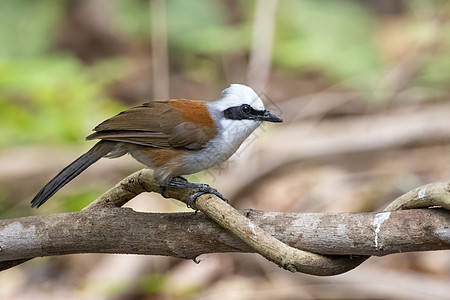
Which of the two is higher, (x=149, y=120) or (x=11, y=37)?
(x=11, y=37)

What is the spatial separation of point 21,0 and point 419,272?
20.8ft

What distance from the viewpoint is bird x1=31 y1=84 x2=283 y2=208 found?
9.18 feet

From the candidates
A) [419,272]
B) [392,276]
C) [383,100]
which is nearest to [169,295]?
[392,276]

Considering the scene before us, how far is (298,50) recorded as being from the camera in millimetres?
7777

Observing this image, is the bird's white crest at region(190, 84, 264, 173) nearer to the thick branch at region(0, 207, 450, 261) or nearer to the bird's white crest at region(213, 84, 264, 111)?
the bird's white crest at region(213, 84, 264, 111)

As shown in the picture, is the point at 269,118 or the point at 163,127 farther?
the point at 163,127

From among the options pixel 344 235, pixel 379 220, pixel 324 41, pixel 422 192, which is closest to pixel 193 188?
pixel 344 235

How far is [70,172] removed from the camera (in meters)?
2.88

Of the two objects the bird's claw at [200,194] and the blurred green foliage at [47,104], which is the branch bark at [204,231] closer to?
the bird's claw at [200,194]

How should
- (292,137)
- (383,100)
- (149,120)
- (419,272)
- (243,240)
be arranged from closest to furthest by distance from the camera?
(243,240)
(149,120)
(419,272)
(292,137)
(383,100)

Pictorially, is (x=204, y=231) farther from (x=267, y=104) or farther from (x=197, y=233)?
(x=267, y=104)

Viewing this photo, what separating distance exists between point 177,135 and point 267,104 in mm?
702

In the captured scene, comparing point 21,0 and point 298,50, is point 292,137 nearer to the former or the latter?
point 298,50

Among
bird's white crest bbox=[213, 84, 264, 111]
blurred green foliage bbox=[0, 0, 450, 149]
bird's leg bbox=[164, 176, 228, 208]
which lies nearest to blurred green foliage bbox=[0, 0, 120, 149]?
blurred green foliage bbox=[0, 0, 450, 149]
